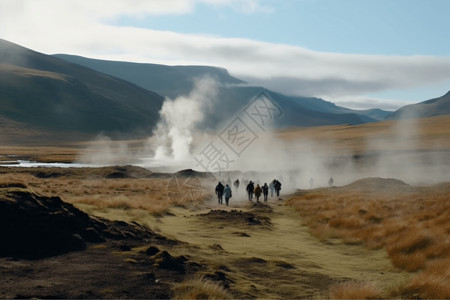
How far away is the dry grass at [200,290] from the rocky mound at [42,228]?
190 inches

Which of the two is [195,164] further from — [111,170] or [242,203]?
[242,203]

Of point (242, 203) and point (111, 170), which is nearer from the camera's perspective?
point (242, 203)

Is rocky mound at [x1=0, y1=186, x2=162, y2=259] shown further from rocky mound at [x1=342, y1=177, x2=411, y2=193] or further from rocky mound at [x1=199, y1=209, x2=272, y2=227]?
rocky mound at [x1=342, y1=177, x2=411, y2=193]

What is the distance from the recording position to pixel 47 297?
966 cm

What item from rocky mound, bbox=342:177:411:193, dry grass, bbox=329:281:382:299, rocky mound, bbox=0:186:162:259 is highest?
rocky mound, bbox=0:186:162:259

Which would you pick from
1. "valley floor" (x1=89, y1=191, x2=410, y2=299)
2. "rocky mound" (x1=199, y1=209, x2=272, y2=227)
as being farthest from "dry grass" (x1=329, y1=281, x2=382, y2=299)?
"rocky mound" (x1=199, y1=209, x2=272, y2=227)

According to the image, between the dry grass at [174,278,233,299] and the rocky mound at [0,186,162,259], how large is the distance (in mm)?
4816

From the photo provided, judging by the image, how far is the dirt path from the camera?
39.7ft

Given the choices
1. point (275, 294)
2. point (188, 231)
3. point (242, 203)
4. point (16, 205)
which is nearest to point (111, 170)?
point (242, 203)

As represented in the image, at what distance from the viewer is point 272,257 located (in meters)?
16.1

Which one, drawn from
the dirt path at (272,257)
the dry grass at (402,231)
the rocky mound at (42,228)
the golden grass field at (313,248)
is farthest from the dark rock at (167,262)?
the dry grass at (402,231)

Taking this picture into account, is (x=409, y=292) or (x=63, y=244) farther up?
(x=63, y=244)

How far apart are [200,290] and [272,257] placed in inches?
249

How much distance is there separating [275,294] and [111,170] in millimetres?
62630
